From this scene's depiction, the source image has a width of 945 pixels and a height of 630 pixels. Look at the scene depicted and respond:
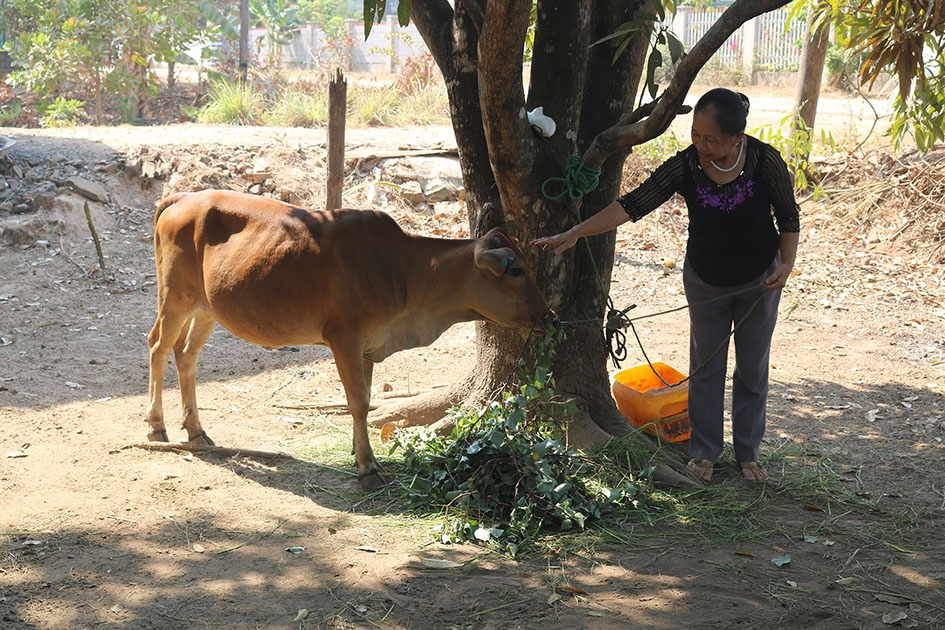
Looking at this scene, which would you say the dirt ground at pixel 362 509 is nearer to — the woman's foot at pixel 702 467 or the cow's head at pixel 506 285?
the woman's foot at pixel 702 467

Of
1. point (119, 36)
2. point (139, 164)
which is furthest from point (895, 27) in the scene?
point (119, 36)

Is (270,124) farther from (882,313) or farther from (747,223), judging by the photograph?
(747,223)

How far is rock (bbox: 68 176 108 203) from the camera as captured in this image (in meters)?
11.1

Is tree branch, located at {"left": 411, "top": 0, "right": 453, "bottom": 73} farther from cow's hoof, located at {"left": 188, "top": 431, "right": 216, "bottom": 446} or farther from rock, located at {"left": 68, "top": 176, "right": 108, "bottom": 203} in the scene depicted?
rock, located at {"left": 68, "top": 176, "right": 108, "bottom": 203}

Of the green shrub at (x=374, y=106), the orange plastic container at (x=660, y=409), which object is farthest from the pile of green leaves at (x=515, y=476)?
the green shrub at (x=374, y=106)

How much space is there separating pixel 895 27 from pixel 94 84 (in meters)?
17.0

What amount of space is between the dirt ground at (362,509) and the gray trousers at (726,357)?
0.80 ft

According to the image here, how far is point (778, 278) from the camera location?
14.4 feet

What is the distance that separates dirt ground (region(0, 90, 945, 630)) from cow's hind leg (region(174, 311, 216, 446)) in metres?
0.22

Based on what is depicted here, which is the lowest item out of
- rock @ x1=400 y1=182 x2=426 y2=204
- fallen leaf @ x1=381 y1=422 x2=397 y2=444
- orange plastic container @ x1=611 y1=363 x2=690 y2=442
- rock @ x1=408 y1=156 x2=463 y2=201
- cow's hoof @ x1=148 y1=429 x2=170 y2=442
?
cow's hoof @ x1=148 y1=429 x2=170 y2=442

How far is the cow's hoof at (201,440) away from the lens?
5488 mm

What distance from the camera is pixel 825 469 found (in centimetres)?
514

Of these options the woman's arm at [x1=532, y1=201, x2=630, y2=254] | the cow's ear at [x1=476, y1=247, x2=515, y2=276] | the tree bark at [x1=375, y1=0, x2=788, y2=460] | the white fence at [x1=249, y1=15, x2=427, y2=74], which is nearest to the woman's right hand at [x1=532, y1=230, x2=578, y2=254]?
the woman's arm at [x1=532, y1=201, x2=630, y2=254]

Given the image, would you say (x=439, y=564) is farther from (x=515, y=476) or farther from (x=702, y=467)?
(x=702, y=467)
